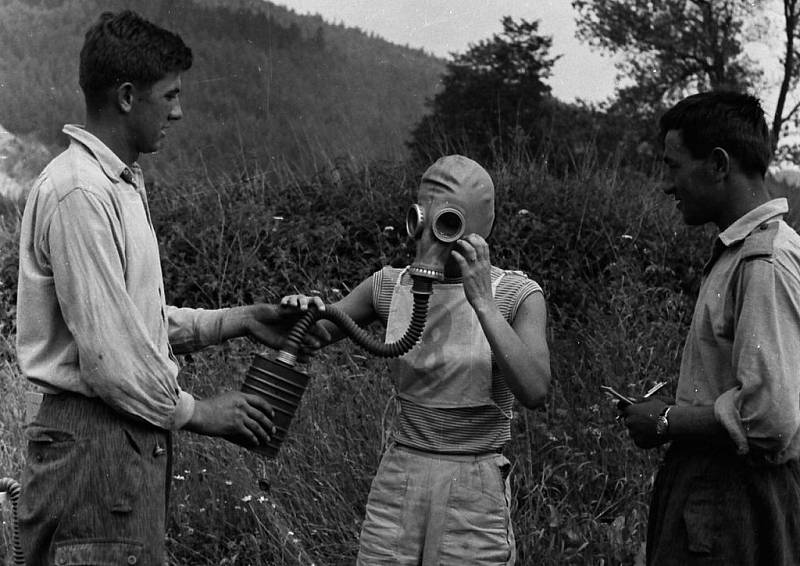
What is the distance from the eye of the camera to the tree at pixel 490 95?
26.4 ft

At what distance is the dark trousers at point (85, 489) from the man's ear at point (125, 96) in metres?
0.86

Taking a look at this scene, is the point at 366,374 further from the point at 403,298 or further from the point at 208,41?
the point at 208,41

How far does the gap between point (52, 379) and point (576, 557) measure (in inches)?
101

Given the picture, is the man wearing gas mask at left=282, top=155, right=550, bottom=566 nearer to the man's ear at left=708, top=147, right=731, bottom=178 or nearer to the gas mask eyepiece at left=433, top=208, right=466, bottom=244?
the gas mask eyepiece at left=433, top=208, right=466, bottom=244

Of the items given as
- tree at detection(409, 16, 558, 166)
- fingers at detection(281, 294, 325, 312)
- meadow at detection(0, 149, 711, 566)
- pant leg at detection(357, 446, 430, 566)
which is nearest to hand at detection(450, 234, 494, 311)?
fingers at detection(281, 294, 325, 312)

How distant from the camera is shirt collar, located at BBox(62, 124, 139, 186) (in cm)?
299

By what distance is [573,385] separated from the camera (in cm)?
561

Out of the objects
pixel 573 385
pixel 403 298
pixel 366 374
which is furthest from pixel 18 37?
pixel 403 298

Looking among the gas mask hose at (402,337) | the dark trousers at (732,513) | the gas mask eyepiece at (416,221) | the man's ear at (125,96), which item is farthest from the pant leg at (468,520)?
the man's ear at (125,96)

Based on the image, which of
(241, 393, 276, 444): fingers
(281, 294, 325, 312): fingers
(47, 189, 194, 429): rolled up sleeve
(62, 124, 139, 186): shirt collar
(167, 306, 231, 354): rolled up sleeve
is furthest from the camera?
(167, 306, 231, 354): rolled up sleeve

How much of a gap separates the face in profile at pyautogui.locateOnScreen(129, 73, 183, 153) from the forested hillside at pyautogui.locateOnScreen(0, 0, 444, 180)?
4868mm

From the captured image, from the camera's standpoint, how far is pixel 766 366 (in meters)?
2.85

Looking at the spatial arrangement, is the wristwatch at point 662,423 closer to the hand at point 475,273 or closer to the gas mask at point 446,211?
the hand at point 475,273

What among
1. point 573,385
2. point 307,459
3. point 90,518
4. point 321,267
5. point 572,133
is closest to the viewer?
point 90,518
